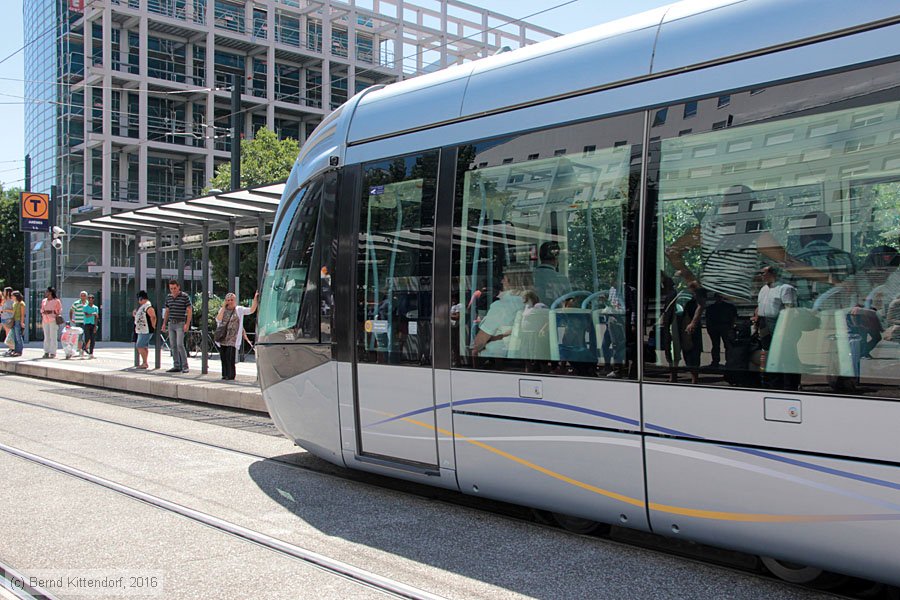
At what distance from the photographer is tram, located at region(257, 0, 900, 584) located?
3.93 metres

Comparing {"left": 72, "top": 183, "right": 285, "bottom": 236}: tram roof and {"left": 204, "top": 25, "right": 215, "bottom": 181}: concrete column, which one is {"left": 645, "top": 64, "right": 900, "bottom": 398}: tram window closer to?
{"left": 72, "top": 183, "right": 285, "bottom": 236}: tram roof

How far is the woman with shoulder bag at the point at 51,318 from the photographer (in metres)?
21.6

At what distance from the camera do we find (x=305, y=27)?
54.8m

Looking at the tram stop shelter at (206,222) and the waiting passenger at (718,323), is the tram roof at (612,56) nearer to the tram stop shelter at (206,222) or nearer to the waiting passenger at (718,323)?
the waiting passenger at (718,323)

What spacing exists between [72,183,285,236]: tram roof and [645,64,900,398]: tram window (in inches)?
300

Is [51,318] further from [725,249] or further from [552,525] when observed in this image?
[725,249]

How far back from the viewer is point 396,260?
6.25m

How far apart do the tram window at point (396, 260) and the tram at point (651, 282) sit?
0.02 m

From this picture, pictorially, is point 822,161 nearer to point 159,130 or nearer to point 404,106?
point 404,106

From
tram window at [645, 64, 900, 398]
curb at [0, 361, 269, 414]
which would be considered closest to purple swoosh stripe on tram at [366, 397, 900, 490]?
tram window at [645, 64, 900, 398]

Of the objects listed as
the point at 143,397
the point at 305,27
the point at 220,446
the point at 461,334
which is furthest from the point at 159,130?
the point at 461,334

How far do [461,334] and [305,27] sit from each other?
53280 mm

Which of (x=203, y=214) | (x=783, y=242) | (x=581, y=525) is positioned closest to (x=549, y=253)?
(x=783, y=242)

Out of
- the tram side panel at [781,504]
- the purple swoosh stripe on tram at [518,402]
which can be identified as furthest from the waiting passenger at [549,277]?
the tram side panel at [781,504]
